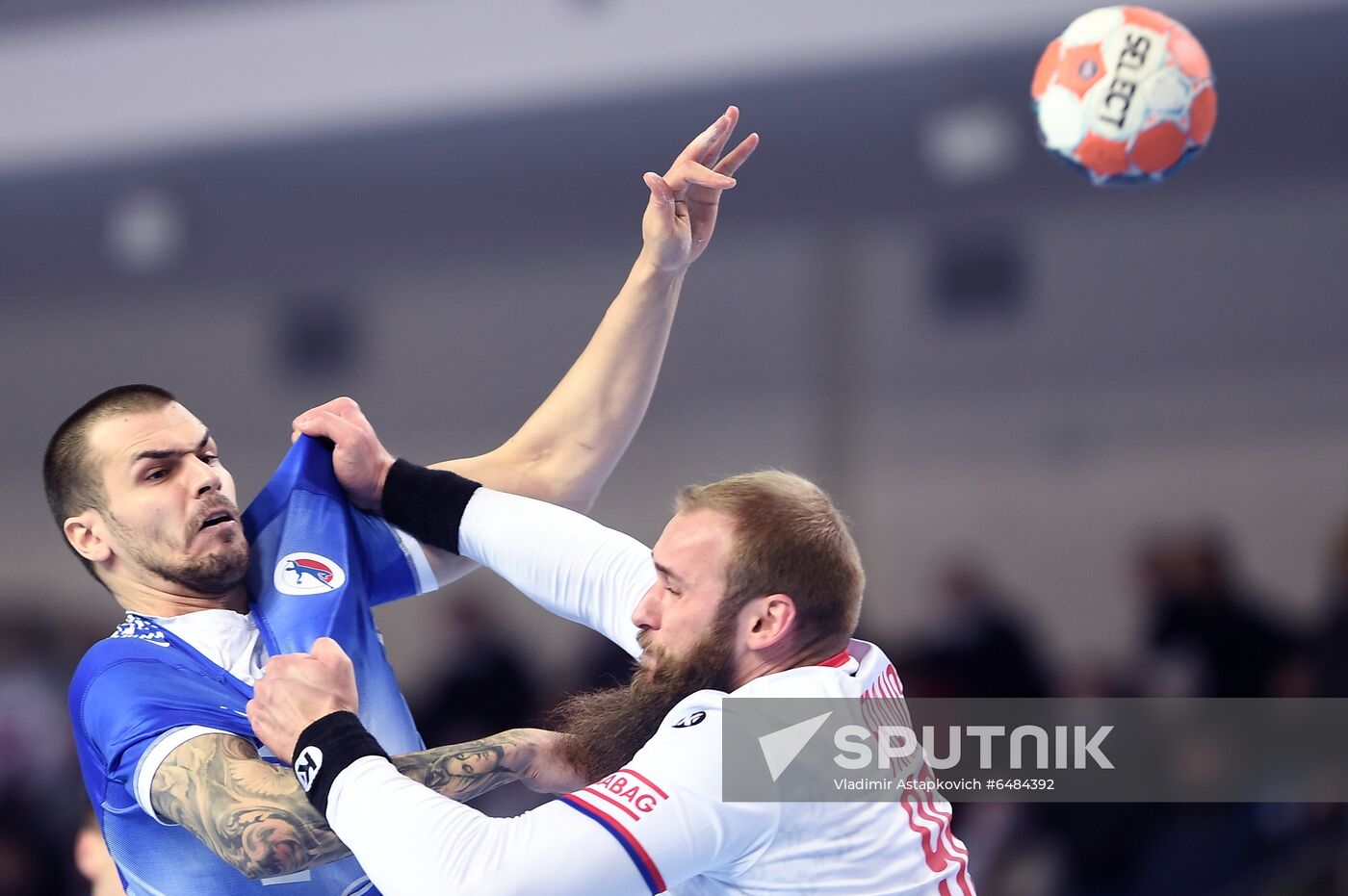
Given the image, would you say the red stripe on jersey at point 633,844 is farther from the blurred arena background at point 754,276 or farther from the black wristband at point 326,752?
the blurred arena background at point 754,276

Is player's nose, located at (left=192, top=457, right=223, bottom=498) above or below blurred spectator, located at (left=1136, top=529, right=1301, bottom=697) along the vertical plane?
above

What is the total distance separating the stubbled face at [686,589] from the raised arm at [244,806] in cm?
53

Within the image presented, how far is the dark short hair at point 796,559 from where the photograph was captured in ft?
8.62

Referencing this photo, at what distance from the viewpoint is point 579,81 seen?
1028 cm

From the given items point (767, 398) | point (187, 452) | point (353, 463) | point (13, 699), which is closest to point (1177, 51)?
point (353, 463)

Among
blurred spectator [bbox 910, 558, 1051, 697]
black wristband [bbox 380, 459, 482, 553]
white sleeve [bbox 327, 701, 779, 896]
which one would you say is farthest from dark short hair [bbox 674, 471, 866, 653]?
blurred spectator [bbox 910, 558, 1051, 697]

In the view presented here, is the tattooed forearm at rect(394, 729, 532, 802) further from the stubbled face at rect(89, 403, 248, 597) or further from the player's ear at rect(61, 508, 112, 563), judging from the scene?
the player's ear at rect(61, 508, 112, 563)

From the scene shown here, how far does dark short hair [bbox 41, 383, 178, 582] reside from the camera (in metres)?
2.93

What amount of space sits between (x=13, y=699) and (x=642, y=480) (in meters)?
5.11

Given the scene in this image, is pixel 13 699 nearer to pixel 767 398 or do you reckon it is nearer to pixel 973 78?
pixel 767 398

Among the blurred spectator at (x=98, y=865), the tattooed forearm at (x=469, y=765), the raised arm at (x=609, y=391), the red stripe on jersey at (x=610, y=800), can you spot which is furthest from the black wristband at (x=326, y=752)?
the blurred spectator at (x=98, y=865)

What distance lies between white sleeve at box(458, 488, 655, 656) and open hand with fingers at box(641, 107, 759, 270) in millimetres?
713

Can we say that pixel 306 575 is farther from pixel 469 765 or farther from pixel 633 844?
pixel 633 844
